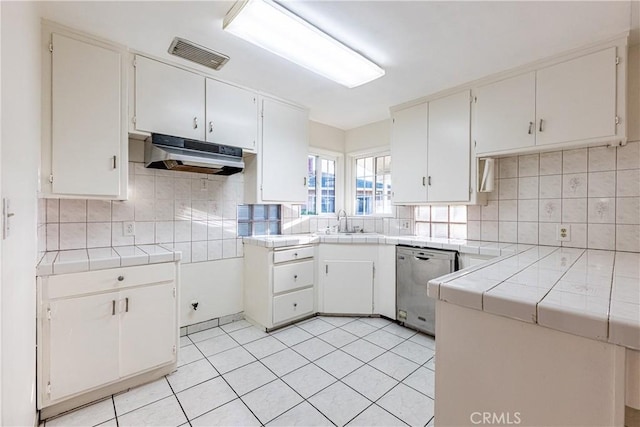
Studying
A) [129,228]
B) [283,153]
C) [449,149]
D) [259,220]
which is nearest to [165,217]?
[129,228]

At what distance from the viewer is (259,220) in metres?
3.17

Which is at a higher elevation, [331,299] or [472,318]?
[472,318]

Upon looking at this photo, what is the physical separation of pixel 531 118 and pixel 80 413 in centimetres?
357

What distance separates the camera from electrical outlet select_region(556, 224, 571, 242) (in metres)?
2.22

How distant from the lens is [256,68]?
7.52ft

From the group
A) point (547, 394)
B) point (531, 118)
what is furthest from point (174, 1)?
point (531, 118)

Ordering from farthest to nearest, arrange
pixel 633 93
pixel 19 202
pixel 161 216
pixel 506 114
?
pixel 161 216 → pixel 506 114 → pixel 633 93 → pixel 19 202

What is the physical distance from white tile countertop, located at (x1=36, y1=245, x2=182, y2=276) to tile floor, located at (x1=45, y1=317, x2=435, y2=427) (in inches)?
32.5

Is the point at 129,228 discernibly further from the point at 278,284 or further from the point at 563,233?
the point at 563,233

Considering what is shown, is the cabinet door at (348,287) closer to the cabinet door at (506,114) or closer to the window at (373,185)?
the window at (373,185)

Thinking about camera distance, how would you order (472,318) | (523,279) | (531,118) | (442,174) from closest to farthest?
1. (472,318)
2. (523,279)
3. (531,118)
4. (442,174)

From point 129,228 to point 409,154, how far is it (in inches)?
105

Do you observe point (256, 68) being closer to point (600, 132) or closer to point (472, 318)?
point (472, 318)

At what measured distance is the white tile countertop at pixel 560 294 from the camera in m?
0.73
